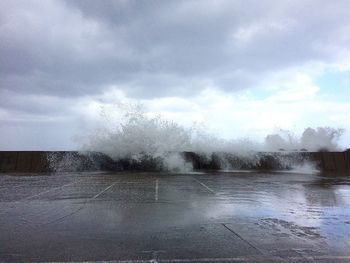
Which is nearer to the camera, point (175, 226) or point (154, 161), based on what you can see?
point (175, 226)

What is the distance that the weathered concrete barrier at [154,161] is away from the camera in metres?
26.6

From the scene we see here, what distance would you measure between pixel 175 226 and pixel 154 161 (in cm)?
1919

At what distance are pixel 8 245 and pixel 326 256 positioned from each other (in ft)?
15.4

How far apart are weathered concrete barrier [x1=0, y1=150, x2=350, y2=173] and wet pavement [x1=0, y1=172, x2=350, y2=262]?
13126mm

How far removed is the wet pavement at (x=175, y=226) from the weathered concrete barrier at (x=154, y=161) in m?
13.1

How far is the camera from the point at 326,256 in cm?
607

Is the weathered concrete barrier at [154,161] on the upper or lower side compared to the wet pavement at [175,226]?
upper

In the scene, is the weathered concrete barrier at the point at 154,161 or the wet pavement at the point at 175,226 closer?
the wet pavement at the point at 175,226

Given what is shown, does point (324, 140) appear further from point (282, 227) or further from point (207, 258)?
point (207, 258)

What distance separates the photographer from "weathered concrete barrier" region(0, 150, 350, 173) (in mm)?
26625

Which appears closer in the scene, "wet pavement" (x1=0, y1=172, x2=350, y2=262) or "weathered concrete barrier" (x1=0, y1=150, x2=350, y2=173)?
"wet pavement" (x1=0, y1=172, x2=350, y2=262)

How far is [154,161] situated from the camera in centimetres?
2731

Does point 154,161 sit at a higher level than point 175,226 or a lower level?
higher

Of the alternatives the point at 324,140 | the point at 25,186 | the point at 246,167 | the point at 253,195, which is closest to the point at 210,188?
the point at 253,195
